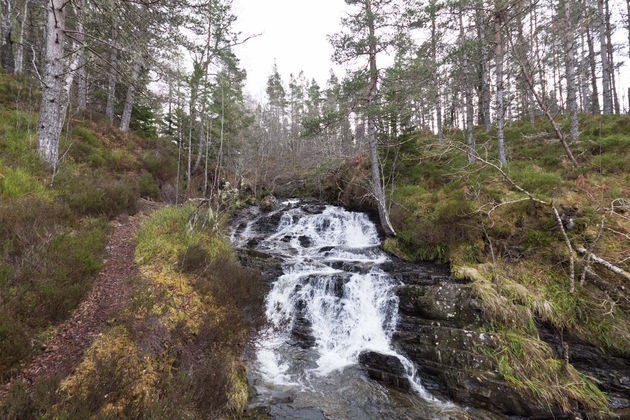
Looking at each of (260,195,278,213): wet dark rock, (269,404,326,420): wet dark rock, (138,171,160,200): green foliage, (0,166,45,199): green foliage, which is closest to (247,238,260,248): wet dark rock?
(138,171,160,200): green foliage

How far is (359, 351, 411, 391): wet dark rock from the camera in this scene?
518cm

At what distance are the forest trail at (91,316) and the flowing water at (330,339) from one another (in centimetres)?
273

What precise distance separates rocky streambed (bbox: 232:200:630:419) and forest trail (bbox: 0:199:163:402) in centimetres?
259

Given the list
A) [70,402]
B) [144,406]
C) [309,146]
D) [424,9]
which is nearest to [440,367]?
[144,406]

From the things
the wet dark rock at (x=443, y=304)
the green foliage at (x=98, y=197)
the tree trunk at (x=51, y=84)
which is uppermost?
the tree trunk at (x=51, y=84)

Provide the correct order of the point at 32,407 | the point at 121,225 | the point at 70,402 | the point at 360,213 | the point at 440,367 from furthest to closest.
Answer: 1. the point at 360,213
2. the point at 121,225
3. the point at 440,367
4. the point at 70,402
5. the point at 32,407

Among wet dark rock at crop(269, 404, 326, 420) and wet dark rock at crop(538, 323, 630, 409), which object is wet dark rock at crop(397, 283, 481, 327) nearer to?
wet dark rock at crop(538, 323, 630, 409)

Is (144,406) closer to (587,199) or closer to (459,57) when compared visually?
(587,199)

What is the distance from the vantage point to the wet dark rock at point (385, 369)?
5.18 m

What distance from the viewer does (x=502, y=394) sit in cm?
454

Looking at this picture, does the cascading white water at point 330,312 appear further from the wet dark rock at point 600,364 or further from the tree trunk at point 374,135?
the wet dark rock at point 600,364

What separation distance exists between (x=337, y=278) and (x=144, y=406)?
17.5ft

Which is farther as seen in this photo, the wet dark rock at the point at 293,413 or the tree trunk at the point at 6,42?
the tree trunk at the point at 6,42

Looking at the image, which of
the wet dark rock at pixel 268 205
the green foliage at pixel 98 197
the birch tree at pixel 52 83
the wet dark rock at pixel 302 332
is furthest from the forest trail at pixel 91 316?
the wet dark rock at pixel 268 205
